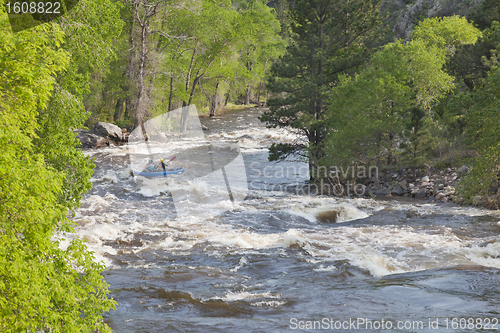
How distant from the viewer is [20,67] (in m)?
4.52

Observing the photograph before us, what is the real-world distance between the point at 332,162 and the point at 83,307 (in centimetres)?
1539

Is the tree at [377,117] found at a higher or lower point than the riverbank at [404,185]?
higher

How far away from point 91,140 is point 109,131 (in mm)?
1612

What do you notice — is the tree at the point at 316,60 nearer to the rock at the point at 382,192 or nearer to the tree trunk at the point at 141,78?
the rock at the point at 382,192

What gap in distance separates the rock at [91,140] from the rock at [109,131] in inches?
17.3

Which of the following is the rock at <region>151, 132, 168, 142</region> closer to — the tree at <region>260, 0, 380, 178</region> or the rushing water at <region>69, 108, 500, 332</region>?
the rushing water at <region>69, 108, 500, 332</region>

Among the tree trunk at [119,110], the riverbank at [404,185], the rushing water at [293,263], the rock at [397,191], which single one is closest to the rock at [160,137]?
the tree trunk at [119,110]

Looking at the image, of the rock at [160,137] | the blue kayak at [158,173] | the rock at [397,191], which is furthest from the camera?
the rock at [160,137]

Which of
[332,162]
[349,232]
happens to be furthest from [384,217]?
[332,162]

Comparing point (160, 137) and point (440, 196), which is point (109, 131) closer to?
point (160, 137)

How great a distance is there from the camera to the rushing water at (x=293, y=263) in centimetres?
786

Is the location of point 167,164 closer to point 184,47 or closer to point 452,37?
point 184,47

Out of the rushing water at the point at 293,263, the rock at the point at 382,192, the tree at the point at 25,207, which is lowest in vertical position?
the rushing water at the point at 293,263

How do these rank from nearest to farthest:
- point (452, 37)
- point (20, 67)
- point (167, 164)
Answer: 1. point (20, 67)
2. point (167, 164)
3. point (452, 37)
